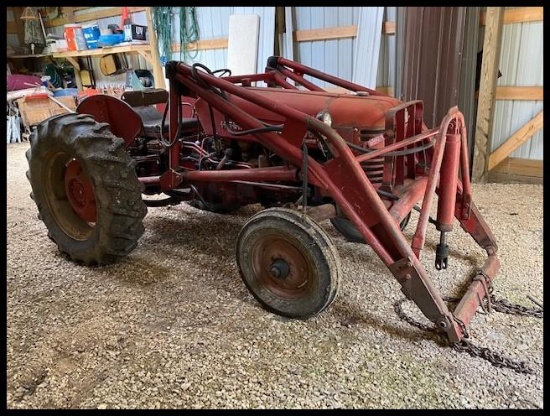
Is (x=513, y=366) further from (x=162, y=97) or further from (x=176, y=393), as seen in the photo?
(x=162, y=97)

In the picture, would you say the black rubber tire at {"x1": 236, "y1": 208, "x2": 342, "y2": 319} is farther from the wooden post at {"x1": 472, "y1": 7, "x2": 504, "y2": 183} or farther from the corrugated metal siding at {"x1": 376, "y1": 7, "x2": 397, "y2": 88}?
the corrugated metal siding at {"x1": 376, "y1": 7, "x2": 397, "y2": 88}

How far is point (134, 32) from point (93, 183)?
4.82 m

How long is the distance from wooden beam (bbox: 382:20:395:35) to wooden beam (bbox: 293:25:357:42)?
30cm

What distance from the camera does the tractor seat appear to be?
2889 millimetres

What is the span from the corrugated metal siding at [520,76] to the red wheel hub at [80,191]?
141 inches

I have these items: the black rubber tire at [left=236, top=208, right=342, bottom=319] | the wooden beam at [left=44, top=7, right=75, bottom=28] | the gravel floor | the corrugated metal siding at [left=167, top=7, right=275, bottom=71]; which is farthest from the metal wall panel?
the wooden beam at [left=44, top=7, right=75, bottom=28]

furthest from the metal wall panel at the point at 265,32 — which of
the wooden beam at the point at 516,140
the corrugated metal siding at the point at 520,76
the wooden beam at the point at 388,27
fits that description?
the wooden beam at the point at 516,140

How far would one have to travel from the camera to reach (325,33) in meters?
4.80

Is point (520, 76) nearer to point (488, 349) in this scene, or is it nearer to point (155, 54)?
point (488, 349)

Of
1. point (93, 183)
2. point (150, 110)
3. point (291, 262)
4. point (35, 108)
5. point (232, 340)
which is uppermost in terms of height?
point (150, 110)

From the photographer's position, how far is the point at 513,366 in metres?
1.71

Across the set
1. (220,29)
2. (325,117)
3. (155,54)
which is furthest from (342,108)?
(155,54)

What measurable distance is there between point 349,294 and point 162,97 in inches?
81.7

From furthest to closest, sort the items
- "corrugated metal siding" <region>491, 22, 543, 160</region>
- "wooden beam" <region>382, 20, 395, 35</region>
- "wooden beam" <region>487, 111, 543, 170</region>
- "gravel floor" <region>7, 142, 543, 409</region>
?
"wooden beam" <region>382, 20, 395, 35</region>, "wooden beam" <region>487, 111, 543, 170</region>, "corrugated metal siding" <region>491, 22, 543, 160</region>, "gravel floor" <region>7, 142, 543, 409</region>
